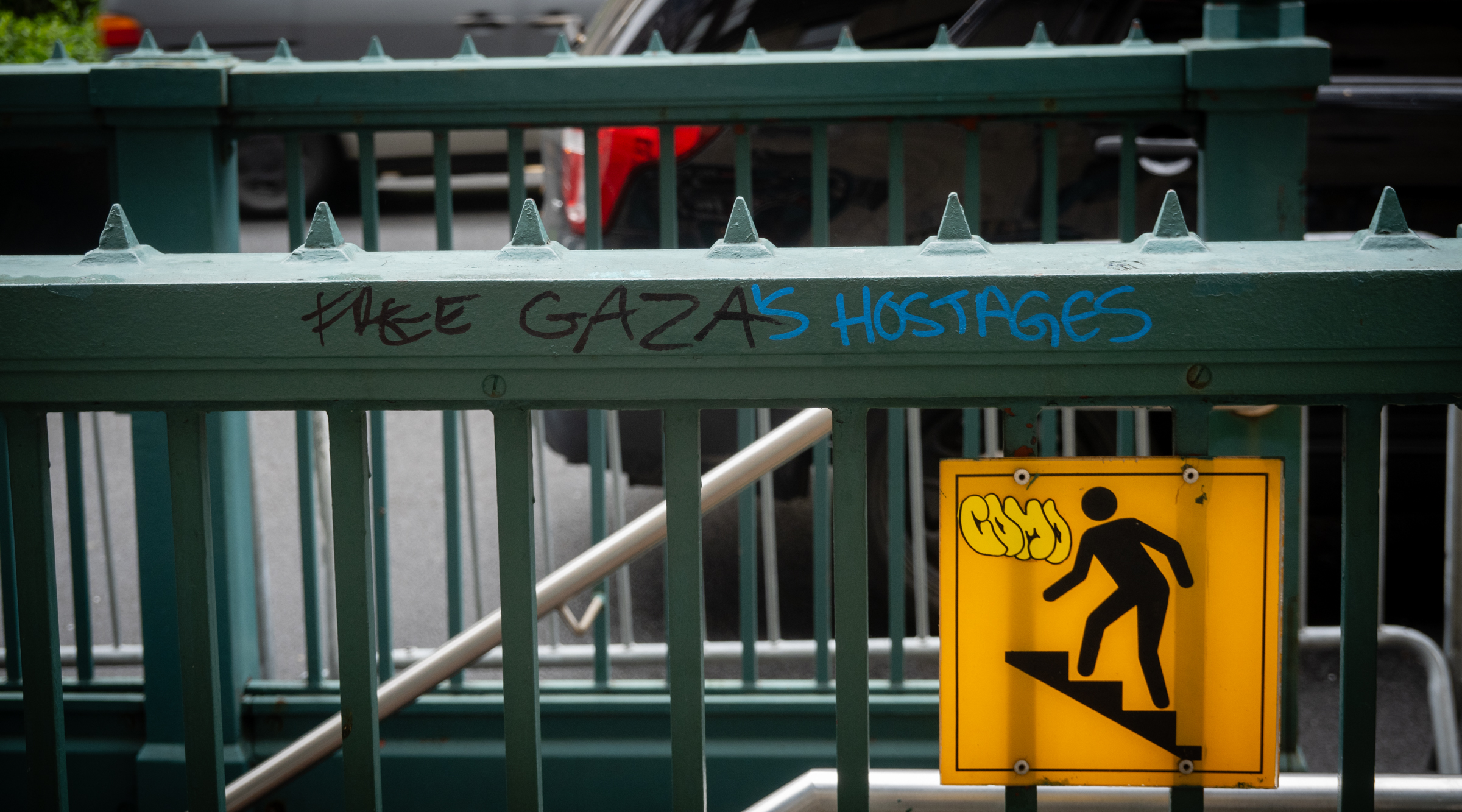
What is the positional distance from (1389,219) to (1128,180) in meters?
1.36

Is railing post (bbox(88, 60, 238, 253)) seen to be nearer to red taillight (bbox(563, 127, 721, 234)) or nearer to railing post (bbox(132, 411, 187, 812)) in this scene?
railing post (bbox(132, 411, 187, 812))

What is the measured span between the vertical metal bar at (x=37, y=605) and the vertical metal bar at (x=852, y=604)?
2.62 ft

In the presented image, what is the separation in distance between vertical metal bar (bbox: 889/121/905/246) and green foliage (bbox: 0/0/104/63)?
3365 mm

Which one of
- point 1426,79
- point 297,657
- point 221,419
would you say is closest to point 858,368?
point 221,419

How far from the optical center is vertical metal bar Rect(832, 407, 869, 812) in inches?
53.1

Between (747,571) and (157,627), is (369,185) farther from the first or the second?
(747,571)

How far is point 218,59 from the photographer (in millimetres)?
2730

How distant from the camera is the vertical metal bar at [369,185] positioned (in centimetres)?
275

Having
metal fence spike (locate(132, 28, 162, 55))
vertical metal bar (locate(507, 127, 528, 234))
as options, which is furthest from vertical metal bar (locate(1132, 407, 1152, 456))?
metal fence spike (locate(132, 28, 162, 55))

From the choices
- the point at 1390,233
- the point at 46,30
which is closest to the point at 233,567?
the point at 1390,233

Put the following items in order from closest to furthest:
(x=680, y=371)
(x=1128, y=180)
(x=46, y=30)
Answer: (x=680, y=371)
(x=1128, y=180)
(x=46, y=30)

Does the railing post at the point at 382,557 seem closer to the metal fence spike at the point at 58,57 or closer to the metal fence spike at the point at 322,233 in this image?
the metal fence spike at the point at 58,57

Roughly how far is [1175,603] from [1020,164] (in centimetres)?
240

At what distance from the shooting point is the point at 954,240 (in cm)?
136
